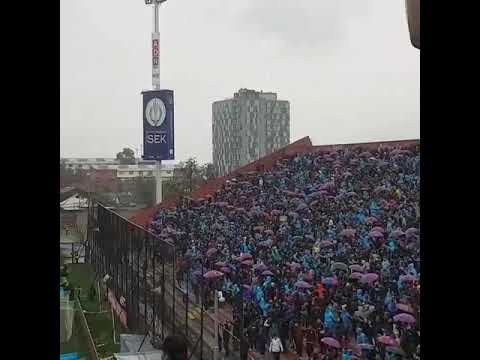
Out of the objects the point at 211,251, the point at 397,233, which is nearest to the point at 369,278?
the point at 397,233

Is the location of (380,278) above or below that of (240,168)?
below

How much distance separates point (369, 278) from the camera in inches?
134

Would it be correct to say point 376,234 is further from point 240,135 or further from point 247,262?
point 240,135

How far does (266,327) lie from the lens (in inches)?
133

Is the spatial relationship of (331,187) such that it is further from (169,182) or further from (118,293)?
(118,293)

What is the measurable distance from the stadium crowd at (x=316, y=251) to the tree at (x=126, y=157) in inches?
20.0

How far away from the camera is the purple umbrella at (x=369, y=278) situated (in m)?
3.38

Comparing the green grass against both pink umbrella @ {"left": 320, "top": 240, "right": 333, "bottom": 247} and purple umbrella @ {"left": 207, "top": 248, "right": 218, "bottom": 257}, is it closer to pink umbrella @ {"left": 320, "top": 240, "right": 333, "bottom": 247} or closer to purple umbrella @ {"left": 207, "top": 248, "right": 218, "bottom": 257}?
purple umbrella @ {"left": 207, "top": 248, "right": 218, "bottom": 257}

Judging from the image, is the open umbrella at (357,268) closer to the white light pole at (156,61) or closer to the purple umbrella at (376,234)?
the purple umbrella at (376,234)

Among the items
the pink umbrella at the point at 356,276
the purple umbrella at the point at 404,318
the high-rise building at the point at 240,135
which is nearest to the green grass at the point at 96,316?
the high-rise building at the point at 240,135

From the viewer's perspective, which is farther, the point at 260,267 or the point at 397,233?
the point at 260,267

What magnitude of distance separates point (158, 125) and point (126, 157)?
371 mm
